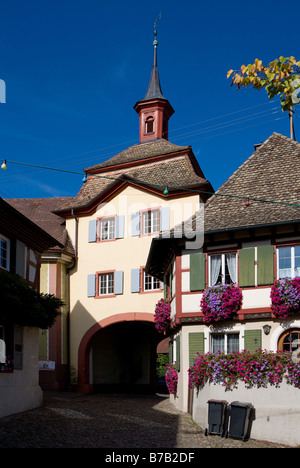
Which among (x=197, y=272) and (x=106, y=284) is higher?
(x=197, y=272)

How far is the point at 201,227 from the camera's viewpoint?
686 inches

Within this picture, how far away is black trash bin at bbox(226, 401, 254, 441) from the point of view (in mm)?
14320

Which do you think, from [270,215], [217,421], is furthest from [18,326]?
[270,215]

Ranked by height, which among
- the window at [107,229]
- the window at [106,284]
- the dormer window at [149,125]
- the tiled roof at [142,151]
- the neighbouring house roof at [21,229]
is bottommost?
the window at [106,284]

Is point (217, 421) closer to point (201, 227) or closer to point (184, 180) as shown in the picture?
point (201, 227)

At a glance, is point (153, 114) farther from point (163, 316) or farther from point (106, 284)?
point (163, 316)

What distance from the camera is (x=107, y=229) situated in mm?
26484

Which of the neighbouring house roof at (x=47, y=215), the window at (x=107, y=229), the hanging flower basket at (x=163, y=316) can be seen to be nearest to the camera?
the hanging flower basket at (x=163, y=316)

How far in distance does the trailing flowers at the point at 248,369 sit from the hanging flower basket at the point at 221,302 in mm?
1075

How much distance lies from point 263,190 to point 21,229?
298 inches

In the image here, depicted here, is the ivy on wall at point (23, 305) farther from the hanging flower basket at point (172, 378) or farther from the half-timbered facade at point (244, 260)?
the hanging flower basket at point (172, 378)

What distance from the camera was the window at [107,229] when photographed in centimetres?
2631

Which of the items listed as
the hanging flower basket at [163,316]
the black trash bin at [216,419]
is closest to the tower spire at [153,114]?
the hanging flower basket at [163,316]

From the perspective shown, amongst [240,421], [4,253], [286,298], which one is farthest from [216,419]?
[4,253]
